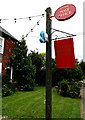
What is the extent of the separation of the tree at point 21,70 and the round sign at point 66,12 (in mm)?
7383

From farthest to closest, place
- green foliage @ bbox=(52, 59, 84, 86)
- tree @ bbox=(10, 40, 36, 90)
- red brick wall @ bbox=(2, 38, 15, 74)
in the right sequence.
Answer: green foliage @ bbox=(52, 59, 84, 86)
tree @ bbox=(10, 40, 36, 90)
red brick wall @ bbox=(2, 38, 15, 74)

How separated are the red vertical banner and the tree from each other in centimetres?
696

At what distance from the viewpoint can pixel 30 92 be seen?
9406 millimetres

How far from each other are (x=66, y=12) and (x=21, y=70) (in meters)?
7.89

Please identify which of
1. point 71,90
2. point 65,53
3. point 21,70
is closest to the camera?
point 65,53

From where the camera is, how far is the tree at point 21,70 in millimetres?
10148

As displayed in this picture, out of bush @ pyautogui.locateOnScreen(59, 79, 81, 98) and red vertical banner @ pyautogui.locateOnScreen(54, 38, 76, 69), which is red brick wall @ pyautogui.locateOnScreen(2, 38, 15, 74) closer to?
bush @ pyautogui.locateOnScreen(59, 79, 81, 98)

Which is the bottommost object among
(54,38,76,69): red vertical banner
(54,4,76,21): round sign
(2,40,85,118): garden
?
(2,40,85,118): garden

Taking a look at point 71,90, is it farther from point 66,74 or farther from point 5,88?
point 66,74

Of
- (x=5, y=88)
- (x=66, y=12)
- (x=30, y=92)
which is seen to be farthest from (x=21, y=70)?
(x=66, y=12)

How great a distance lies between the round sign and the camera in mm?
3201

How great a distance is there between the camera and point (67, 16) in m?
3.26

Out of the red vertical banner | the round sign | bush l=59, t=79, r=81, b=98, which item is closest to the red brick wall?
bush l=59, t=79, r=81, b=98

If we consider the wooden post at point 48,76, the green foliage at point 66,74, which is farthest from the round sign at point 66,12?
the green foliage at point 66,74
